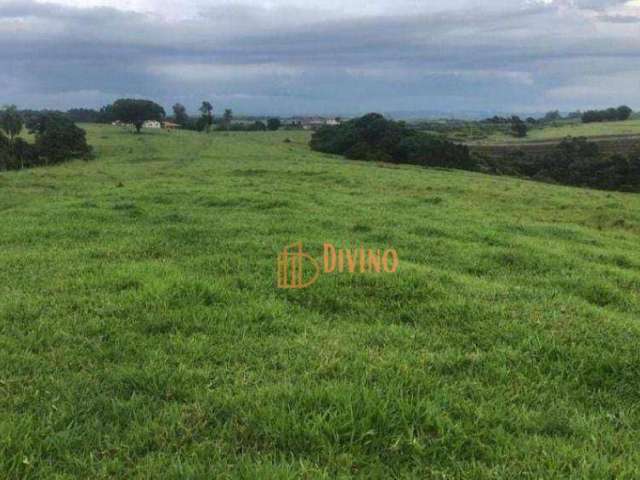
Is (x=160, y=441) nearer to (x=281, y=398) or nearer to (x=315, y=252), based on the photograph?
(x=281, y=398)

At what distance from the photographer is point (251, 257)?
8.55 m

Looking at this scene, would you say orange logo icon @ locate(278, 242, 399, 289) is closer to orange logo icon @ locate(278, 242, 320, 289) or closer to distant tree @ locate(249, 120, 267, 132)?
orange logo icon @ locate(278, 242, 320, 289)

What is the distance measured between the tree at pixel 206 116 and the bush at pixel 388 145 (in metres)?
33.0

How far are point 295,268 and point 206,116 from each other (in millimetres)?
91202

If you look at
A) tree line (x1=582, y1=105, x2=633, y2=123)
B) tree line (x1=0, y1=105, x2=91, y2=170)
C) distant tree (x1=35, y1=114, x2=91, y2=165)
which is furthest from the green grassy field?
tree line (x1=582, y1=105, x2=633, y2=123)

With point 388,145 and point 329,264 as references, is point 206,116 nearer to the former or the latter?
point 388,145

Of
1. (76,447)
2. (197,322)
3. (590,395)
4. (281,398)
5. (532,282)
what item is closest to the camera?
(76,447)

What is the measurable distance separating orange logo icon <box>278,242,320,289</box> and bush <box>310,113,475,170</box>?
41.5 m

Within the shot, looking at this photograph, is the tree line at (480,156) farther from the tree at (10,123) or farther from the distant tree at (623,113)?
the distant tree at (623,113)

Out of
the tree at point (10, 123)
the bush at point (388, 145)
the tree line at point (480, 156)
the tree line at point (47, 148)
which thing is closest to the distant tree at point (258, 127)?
the bush at point (388, 145)

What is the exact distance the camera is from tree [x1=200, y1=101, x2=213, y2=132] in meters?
90.8

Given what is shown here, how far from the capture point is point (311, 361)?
4832 mm

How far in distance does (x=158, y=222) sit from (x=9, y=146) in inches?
1442

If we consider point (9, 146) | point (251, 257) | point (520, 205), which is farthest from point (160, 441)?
point (9, 146)
